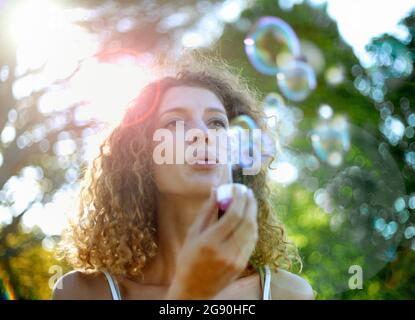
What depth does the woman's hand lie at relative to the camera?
83 cm

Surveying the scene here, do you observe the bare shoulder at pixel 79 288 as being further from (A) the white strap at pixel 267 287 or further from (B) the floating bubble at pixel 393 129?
(B) the floating bubble at pixel 393 129

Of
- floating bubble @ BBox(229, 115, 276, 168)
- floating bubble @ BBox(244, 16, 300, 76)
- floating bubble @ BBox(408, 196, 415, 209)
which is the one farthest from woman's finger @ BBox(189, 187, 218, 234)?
floating bubble @ BBox(408, 196, 415, 209)

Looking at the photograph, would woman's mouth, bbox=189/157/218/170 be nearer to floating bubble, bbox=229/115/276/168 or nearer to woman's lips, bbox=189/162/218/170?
woman's lips, bbox=189/162/218/170

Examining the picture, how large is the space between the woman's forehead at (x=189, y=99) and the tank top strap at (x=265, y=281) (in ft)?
1.26

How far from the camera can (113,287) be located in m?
1.28

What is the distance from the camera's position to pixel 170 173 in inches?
49.3

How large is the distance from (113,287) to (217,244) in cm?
51

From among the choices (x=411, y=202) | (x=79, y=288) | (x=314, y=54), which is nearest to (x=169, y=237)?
(x=79, y=288)

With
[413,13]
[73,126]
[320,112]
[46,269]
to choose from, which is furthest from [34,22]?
[413,13]

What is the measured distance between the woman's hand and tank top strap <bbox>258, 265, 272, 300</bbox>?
0.38 metres

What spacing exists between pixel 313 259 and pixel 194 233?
466 cm

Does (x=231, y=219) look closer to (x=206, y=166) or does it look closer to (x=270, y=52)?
(x=206, y=166)
